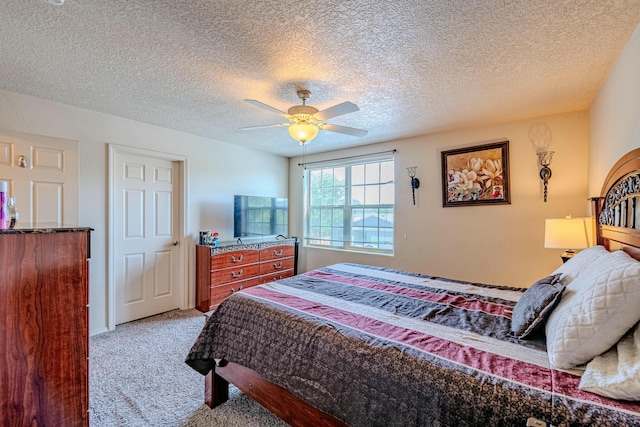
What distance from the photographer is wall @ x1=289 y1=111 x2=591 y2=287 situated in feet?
9.46

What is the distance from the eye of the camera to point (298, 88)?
7.54 feet

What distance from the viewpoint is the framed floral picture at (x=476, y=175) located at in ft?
10.5

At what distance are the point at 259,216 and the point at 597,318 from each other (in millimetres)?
3967

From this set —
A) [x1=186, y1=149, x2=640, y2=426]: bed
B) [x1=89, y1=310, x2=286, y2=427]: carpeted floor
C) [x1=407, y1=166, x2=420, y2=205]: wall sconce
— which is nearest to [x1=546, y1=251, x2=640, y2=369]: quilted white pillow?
[x1=186, y1=149, x2=640, y2=426]: bed

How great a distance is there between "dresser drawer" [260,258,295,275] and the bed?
2169mm

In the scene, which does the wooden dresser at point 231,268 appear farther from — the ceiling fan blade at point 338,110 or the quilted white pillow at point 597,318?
the quilted white pillow at point 597,318

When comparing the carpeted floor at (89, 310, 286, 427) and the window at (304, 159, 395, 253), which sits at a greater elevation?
the window at (304, 159, 395, 253)

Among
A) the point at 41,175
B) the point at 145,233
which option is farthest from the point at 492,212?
the point at 41,175

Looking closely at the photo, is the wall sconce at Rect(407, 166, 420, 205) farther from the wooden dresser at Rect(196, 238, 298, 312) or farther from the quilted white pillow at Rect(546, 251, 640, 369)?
the quilted white pillow at Rect(546, 251, 640, 369)

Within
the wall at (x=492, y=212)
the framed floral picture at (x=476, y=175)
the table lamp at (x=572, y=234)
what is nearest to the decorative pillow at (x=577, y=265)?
the table lamp at (x=572, y=234)

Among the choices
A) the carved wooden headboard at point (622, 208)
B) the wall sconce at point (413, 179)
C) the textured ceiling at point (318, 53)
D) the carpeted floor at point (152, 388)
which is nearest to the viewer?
the textured ceiling at point (318, 53)

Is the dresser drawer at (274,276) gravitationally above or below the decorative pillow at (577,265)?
below

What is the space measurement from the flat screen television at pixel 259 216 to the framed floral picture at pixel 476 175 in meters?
2.59

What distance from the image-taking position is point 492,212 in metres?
3.27
